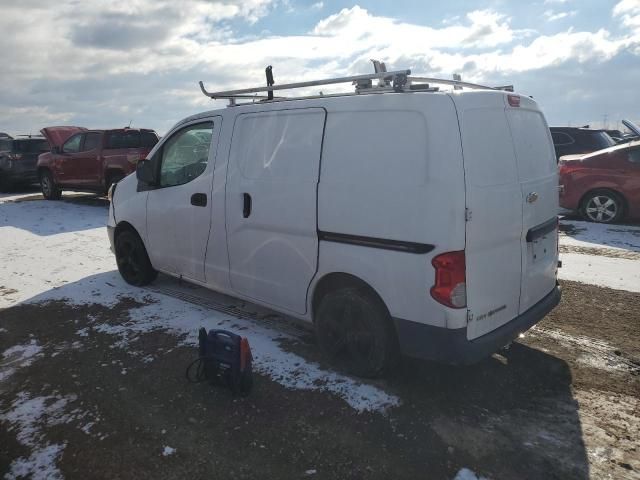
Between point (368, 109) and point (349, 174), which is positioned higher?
point (368, 109)

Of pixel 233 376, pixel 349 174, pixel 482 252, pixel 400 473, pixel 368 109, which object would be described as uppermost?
pixel 368 109

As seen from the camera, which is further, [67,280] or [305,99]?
[67,280]

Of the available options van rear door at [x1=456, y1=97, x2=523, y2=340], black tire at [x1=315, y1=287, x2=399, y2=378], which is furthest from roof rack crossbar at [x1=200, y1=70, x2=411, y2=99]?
black tire at [x1=315, y1=287, x2=399, y2=378]

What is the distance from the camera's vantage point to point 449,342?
2.96m

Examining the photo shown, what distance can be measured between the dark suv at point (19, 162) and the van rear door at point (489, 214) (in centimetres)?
1550

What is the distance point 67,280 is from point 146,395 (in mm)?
3502

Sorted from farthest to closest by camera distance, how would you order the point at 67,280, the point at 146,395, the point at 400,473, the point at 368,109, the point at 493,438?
1. the point at 67,280
2. the point at 146,395
3. the point at 368,109
4. the point at 493,438
5. the point at 400,473

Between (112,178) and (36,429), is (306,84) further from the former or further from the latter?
(112,178)

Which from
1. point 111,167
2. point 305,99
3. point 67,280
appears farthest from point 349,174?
point 111,167

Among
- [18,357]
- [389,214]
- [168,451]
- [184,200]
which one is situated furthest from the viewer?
[184,200]

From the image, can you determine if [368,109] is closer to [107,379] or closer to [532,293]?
[532,293]

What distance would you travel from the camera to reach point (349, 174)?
3285 mm

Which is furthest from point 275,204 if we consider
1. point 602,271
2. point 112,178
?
point 112,178

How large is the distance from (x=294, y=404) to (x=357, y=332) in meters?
0.68
